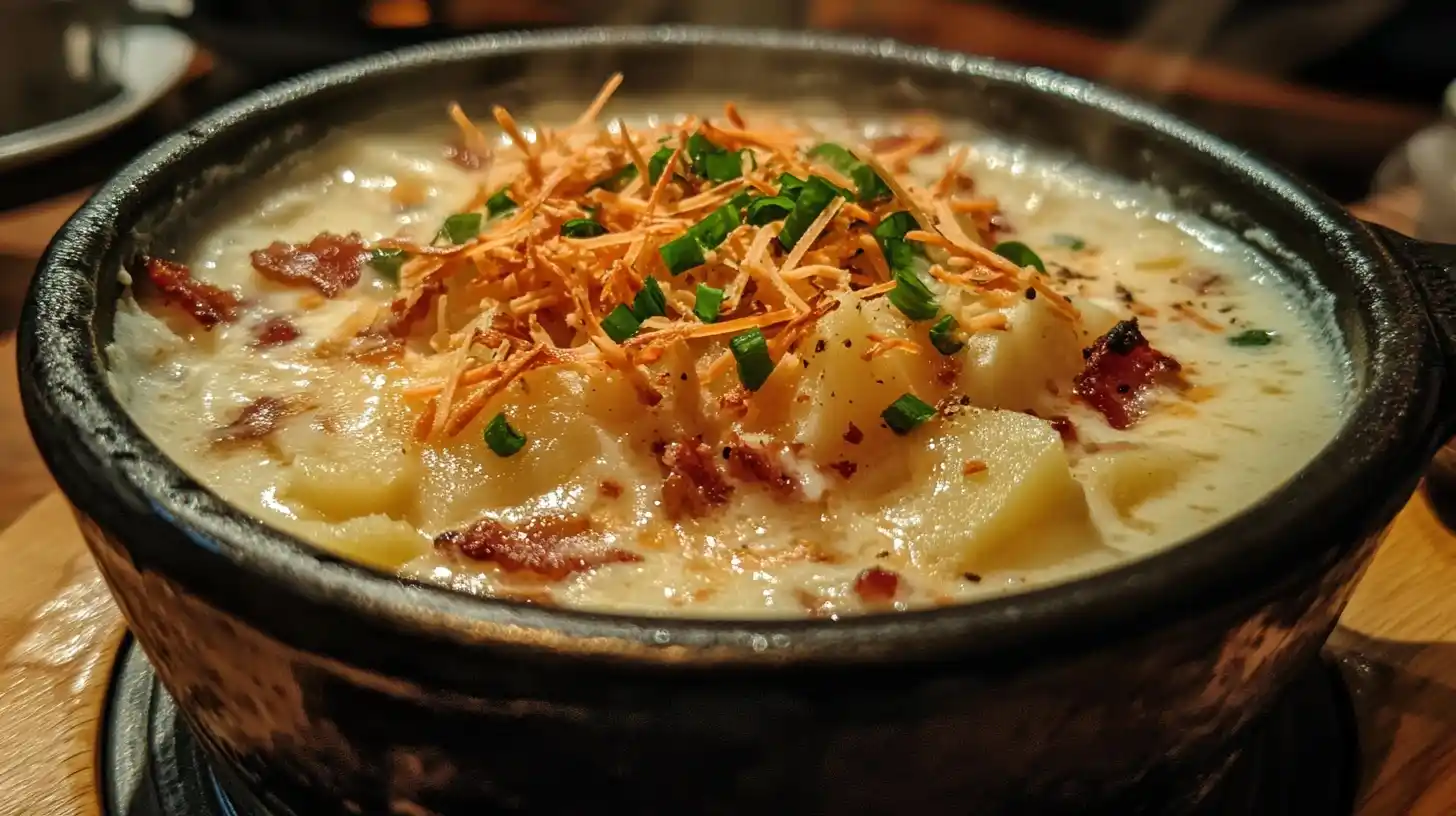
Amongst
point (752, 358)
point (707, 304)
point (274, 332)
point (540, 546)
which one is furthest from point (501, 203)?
point (540, 546)

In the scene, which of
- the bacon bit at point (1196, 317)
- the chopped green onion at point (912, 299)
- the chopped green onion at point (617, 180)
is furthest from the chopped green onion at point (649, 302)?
the bacon bit at point (1196, 317)

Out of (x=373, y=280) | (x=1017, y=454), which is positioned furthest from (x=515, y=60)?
(x=1017, y=454)

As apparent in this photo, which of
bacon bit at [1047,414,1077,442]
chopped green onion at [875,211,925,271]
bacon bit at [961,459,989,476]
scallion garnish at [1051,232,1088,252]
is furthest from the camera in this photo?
scallion garnish at [1051,232,1088,252]

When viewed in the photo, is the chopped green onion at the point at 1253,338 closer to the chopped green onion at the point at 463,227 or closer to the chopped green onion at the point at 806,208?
the chopped green onion at the point at 806,208

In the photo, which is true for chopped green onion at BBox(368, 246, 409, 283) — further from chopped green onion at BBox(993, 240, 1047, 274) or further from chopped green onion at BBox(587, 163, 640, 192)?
Result: chopped green onion at BBox(993, 240, 1047, 274)

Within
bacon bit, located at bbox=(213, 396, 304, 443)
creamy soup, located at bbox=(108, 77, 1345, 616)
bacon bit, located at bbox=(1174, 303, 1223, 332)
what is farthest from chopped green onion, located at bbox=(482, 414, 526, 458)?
bacon bit, located at bbox=(1174, 303, 1223, 332)
